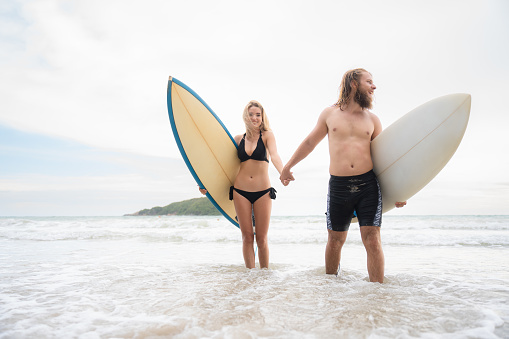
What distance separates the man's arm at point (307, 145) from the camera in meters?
3.00

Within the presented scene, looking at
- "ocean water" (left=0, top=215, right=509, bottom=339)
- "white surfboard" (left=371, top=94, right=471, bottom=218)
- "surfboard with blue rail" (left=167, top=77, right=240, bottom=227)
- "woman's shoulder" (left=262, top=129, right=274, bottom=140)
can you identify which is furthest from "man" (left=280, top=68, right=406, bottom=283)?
"surfboard with blue rail" (left=167, top=77, right=240, bottom=227)

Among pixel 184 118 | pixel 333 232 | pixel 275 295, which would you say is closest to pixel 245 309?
pixel 275 295

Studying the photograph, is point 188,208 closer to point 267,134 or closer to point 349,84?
point 267,134

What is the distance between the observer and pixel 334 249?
3.04 m

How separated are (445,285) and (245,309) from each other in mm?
2049

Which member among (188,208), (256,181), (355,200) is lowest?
(188,208)

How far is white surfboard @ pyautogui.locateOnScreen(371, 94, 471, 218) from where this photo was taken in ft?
9.73

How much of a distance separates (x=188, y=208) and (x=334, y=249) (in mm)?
30451

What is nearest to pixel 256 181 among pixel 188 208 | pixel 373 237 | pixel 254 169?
pixel 254 169

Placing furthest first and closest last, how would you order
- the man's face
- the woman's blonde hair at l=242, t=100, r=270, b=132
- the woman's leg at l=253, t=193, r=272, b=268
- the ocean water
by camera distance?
the woman's blonde hair at l=242, t=100, r=270, b=132 → the woman's leg at l=253, t=193, r=272, b=268 → the man's face → the ocean water

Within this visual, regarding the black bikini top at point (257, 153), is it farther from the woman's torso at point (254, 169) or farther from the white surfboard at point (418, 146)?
the white surfboard at point (418, 146)

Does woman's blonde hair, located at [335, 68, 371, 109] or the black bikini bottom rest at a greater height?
woman's blonde hair, located at [335, 68, 371, 109]

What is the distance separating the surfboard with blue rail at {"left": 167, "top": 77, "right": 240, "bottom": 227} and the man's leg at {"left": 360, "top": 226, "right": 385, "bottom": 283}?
1819 mm

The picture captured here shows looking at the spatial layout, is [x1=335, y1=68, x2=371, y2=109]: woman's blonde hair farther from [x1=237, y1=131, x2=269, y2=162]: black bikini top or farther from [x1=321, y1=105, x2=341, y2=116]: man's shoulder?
[x1=237, y1=131, x2=269, y2=162]: black bikini top
